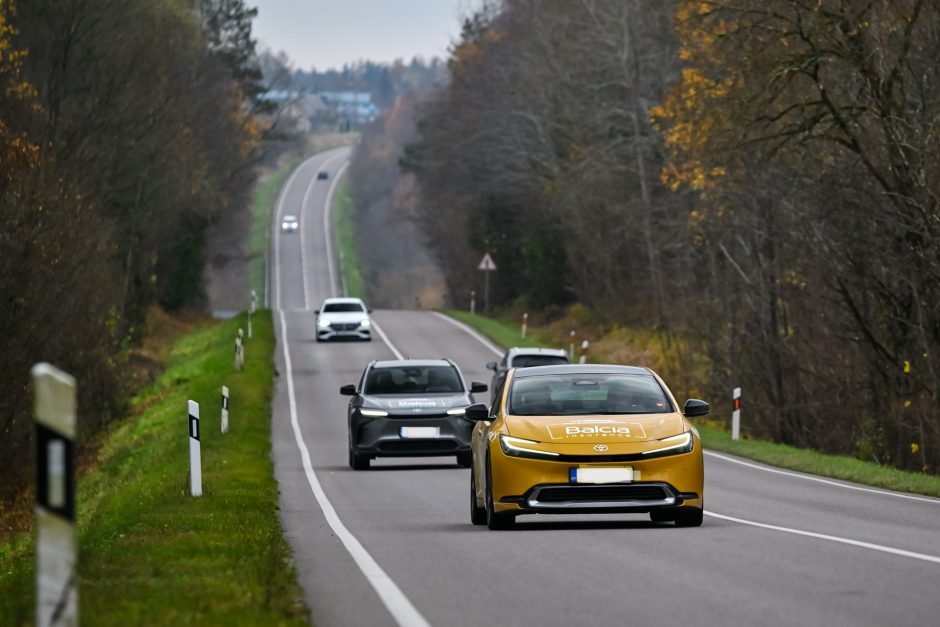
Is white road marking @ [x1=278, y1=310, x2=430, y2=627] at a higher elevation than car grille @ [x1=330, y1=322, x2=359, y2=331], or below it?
higher

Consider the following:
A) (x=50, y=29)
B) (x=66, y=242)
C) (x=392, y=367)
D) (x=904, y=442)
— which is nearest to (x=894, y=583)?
(x=392, y=367)

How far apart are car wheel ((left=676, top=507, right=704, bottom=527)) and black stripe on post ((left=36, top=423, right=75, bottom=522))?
30.4 ft

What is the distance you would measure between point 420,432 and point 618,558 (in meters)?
14.6

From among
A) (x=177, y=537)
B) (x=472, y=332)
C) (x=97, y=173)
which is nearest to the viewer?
(x=177, y=537)

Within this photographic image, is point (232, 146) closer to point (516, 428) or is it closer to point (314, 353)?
point (314, 353)

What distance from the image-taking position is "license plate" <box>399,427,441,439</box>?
2792 cm

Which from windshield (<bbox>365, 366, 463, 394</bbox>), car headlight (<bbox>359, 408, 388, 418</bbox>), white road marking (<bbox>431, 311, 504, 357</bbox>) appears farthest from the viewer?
white road marking (<bbox>431, 311, 504, 357</bbox>)

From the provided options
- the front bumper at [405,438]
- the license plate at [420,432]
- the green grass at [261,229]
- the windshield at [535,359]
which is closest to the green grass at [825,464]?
the windshield at [535,359]

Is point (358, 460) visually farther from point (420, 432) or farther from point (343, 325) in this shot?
point (343, 325)

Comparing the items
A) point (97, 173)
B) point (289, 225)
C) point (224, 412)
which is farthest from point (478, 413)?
point (289, 225)

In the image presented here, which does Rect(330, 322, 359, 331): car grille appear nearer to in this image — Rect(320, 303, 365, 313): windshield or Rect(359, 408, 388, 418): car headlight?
Rect(320, 303, 365, 313): windshield

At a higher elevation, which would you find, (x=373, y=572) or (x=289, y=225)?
(x=289, y=225)

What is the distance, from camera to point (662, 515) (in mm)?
16797

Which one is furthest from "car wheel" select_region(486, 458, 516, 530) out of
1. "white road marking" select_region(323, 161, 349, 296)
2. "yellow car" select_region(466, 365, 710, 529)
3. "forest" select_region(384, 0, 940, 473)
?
"white road marking" select_region(323, 161, 349, 296)
